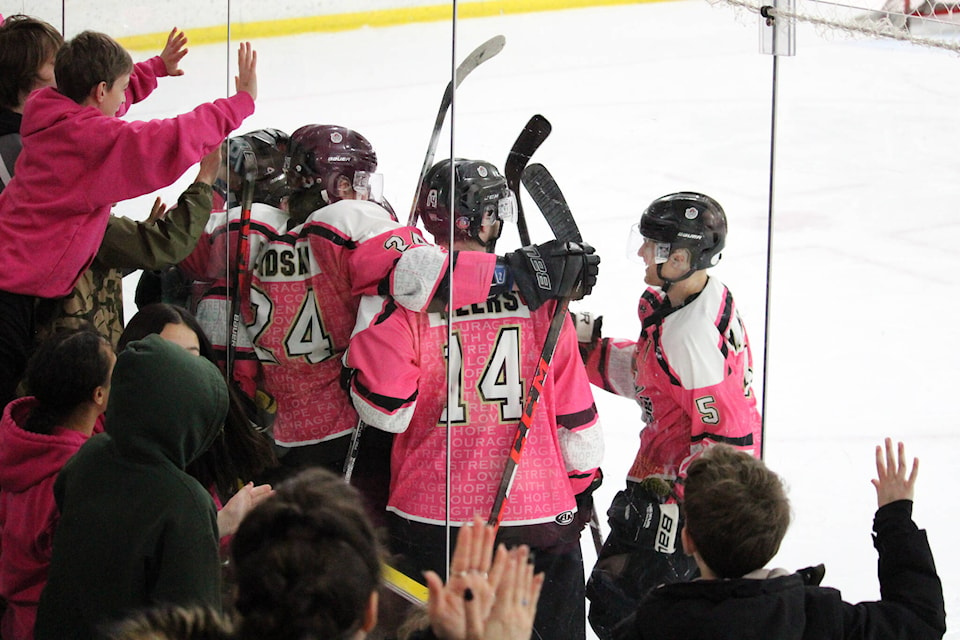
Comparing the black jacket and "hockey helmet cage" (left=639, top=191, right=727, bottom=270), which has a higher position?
"hockey helmet cage" (left=639, top=191, right=727, bottom=270)

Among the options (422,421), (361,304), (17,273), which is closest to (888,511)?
(422,421)

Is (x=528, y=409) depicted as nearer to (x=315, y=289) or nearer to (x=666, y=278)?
(x=666, y=278)

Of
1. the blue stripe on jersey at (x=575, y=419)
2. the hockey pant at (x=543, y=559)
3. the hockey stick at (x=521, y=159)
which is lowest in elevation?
the hockey pant at (x=543, y=559)

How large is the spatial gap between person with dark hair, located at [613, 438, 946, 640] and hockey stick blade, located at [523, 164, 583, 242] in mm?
526

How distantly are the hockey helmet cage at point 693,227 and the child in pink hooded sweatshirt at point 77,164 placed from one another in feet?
2.25

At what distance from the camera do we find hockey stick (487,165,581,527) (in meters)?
1.60

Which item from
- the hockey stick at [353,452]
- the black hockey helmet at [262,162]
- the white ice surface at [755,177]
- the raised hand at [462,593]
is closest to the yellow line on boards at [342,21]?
the white ice surface at [755,177]

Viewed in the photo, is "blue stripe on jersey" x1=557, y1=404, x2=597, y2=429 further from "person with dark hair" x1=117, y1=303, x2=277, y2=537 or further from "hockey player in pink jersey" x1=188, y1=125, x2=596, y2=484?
"person with dark hair" x1=117, y1=303, x2=277, y2=537

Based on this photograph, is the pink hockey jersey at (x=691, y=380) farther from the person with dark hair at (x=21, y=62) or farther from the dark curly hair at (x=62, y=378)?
the person with dark hair at (x=21, y=62)

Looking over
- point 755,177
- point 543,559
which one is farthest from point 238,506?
point 755,177

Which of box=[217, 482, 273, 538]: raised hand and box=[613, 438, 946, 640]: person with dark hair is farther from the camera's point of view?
box=[217, 482, 273, 538]: raised hand

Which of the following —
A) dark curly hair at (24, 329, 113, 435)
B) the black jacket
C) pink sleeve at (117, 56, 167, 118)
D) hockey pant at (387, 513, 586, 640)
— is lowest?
hockey pant at (387, 513, 586, 640)

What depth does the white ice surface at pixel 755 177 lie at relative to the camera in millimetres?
1803

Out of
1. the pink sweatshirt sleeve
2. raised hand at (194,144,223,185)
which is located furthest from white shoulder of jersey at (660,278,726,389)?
raised hand at (194,144,223,185)
